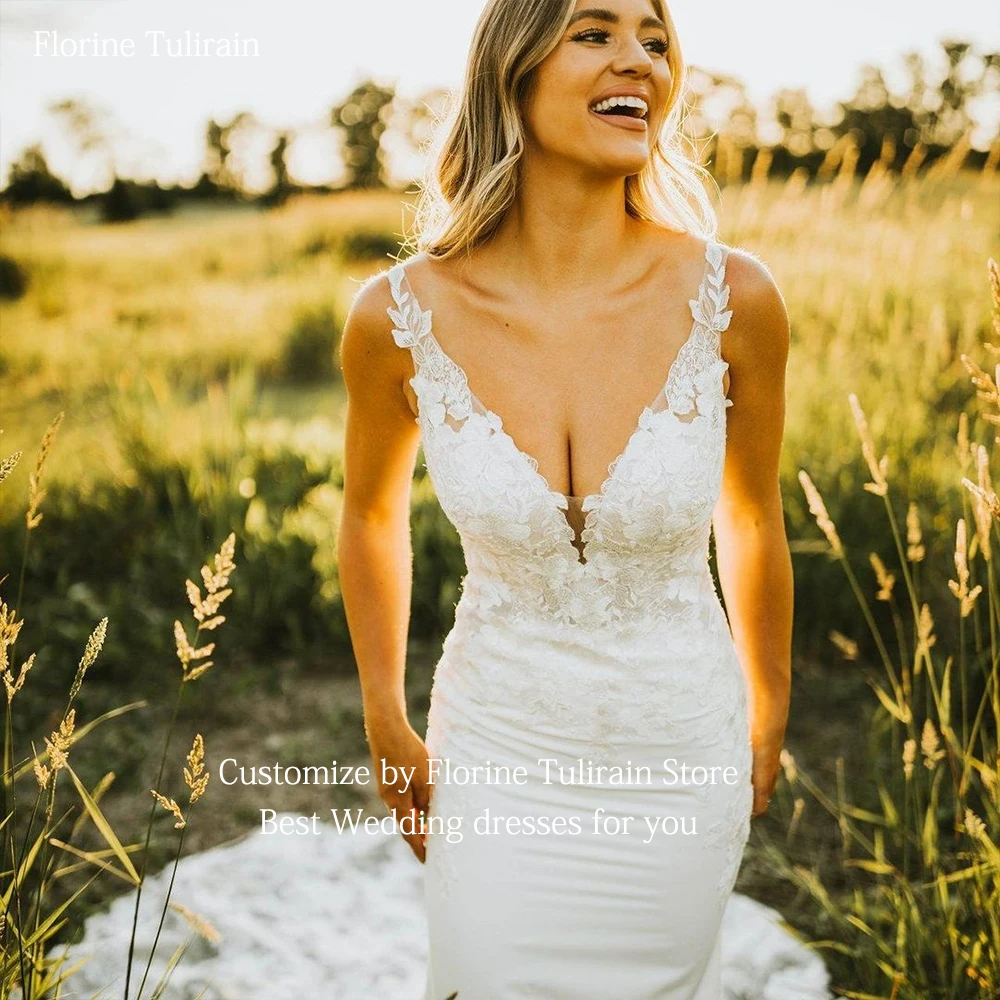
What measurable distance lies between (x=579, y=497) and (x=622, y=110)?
73 centimetres

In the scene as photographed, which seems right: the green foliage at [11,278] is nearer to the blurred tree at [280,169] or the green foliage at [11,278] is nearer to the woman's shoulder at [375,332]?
the blurred tree at [280,169]

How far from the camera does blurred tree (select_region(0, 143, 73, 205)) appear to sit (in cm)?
1193

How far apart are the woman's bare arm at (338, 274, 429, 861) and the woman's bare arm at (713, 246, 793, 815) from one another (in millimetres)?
661

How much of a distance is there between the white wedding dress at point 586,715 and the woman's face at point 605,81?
288 millimetres

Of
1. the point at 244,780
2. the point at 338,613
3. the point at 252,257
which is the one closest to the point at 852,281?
the point at 338,613

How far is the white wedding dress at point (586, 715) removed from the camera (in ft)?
6.13

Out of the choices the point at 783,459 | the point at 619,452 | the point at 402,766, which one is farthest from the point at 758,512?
the point at 783,459

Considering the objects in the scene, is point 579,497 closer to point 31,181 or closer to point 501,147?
point 501,147

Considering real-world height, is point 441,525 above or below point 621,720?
below

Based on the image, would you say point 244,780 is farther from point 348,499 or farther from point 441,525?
point 348,499

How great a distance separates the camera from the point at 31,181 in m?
12.7

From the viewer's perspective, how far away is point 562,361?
1.93 meters

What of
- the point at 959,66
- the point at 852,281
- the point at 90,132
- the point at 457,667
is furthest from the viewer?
the point at 90,132

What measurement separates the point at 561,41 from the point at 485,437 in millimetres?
741
